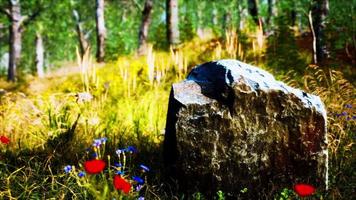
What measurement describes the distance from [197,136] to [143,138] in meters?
1.29

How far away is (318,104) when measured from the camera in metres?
3.56

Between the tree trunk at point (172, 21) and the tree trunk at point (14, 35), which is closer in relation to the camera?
the tree trunk at point (172, 21)

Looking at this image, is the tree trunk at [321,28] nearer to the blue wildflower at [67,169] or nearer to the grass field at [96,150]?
the grass field at [96,150]

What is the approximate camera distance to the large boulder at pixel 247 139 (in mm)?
3477

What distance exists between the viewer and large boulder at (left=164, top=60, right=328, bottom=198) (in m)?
3.48

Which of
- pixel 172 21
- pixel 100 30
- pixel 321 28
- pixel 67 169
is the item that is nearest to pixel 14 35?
pixel 100 30

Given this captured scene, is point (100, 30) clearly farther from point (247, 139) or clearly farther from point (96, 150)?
point (247, 139)

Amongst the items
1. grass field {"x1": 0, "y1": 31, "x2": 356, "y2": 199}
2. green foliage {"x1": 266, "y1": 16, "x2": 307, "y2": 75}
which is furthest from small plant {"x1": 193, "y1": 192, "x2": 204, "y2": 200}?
green foliage {"x1": 266, "y1": 16, "x2": 307, "y2": 75}

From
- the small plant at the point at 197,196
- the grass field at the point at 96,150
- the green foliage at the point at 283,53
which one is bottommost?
the small plant at the point at 197,196

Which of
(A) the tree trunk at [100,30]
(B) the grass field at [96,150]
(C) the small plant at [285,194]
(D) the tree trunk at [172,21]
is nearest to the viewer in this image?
(C) the small plant at [285,194]

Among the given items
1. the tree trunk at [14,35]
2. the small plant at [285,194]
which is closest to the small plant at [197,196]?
the small plant at [285,194]

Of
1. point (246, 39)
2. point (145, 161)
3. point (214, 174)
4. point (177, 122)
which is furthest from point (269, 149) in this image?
point (246, 39)

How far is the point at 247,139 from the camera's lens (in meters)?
3.51

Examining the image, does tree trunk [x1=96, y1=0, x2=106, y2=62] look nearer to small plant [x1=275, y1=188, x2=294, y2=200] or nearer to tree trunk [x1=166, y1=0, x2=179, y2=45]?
tree trunk [x1=166, y1=0, x2=179, y2=45]
